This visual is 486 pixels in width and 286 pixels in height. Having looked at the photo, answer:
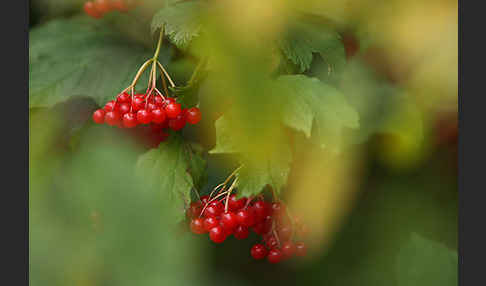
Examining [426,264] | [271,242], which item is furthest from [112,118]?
[426,264]

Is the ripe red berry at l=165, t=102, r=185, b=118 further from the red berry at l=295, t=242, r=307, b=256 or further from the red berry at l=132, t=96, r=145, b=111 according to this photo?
the red berry at l=295, t=242, r=307, b=256

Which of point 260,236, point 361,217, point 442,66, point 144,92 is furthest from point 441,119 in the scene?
point 144,92

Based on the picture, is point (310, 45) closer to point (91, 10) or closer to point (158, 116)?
point (158, 116)

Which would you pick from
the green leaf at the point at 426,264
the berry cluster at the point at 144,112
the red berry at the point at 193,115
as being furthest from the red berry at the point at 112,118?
the green leaf at the point at 426,264

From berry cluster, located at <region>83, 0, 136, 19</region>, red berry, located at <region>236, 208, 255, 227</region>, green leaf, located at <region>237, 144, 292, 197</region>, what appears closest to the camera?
green leaf, located at <region>237, 144, 292, 197</region>

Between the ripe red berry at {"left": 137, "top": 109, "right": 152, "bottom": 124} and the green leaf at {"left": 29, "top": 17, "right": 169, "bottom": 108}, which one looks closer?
the ripe red berry at {"left": 137, "top": 109, "right": 152, "bottom": 124}

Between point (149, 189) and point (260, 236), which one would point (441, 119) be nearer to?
point (260, 236)

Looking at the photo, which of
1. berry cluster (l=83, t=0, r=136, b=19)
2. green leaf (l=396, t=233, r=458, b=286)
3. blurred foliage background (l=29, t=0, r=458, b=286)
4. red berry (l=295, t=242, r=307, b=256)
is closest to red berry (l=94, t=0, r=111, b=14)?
berry cluster (l=83, t=0, r=136, b=19)

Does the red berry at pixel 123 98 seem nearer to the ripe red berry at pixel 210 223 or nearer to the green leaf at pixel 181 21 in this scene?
the green leaf at pixel 181 21
